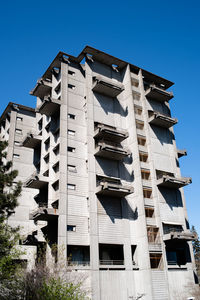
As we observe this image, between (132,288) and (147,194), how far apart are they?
13658 millimetres

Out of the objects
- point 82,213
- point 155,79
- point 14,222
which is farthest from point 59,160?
point 155,79

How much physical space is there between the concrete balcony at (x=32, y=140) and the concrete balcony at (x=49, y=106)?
4674mm

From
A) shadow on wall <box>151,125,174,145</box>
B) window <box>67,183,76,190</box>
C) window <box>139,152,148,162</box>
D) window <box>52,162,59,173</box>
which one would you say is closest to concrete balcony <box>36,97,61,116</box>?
window <box>52,162,59,173</box>

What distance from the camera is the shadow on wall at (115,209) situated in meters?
40.8

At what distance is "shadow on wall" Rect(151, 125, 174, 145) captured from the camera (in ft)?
168

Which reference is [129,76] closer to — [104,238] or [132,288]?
[104,238]

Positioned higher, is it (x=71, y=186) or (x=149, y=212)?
(x=71, y=186)

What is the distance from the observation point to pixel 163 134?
172 feet

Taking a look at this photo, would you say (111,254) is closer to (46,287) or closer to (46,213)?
(46,213)

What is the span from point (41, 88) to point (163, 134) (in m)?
23.2

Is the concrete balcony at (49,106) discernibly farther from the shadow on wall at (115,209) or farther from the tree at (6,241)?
the shadow on wall at (115,209)

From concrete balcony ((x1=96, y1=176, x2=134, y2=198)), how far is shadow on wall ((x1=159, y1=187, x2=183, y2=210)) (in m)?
7.29

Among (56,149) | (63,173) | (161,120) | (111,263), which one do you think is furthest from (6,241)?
(161,120)

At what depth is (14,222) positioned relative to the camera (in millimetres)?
51625
